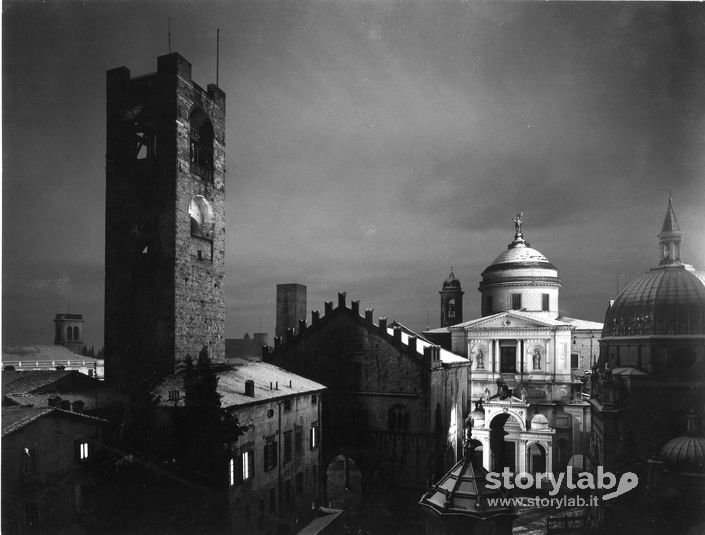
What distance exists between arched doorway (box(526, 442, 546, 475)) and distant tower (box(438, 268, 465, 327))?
5.94 m

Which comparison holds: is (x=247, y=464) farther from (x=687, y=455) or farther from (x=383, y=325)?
(x=687, y=455)

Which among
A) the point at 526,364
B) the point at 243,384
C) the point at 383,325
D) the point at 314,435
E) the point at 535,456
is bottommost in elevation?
the point at 535,456

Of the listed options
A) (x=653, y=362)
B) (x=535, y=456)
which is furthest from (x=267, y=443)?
(x=653, y=362)

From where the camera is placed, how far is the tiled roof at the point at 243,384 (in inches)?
506

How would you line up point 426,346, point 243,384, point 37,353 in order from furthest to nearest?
point 426,346
point 243,384
point 37,353

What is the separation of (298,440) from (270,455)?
1.83 meters

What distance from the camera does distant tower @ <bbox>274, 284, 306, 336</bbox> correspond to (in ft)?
50.1

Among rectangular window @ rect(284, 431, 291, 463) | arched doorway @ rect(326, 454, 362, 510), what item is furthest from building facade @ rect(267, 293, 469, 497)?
rectangular window @ rect(284, 431, 291, 463)

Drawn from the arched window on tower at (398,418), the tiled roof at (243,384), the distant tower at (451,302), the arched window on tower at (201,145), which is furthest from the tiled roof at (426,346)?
the arched window on tower at (201,145)

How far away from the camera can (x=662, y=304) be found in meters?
14.7

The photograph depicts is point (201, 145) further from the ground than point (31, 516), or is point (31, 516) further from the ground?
point (201, 145)

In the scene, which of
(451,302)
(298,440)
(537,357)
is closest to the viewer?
(298,440)

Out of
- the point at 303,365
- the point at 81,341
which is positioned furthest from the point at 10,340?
the point at 303,365

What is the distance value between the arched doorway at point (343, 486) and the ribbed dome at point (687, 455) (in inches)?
402
